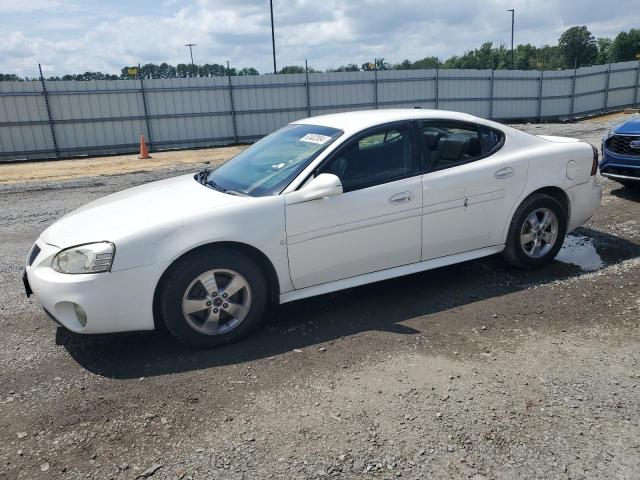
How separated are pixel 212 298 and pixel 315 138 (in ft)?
5.25

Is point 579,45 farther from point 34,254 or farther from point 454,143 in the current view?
point 34,254

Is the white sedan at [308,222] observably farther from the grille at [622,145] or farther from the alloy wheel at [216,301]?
the grille at [622,145]

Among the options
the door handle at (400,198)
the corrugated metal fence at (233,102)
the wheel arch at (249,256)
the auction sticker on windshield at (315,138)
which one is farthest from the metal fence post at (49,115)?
the door handle at (400,198)

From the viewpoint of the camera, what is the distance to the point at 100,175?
13.5 m

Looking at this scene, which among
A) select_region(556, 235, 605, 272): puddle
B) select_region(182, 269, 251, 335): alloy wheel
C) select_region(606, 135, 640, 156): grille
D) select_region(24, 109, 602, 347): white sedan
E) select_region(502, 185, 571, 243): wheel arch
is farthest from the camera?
select_region(606, 135, 640, 156): grille

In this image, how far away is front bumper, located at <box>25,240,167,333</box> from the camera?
3.46m

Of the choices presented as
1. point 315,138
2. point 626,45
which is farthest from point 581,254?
point 626,45

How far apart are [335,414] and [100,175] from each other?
12.3 m

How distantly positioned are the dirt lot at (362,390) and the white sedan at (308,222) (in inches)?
13.0

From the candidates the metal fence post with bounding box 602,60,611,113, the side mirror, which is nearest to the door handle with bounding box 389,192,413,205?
the side mirror

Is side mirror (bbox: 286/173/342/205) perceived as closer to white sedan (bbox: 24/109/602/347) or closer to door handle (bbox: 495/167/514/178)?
white sedan (bbox: 24/109/602/347)

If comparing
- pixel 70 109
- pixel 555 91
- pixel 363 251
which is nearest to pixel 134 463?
pixel 363 251

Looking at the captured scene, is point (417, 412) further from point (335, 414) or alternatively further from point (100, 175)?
point (100, 175)

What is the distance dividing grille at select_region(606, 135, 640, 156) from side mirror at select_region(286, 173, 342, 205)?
216 inches
